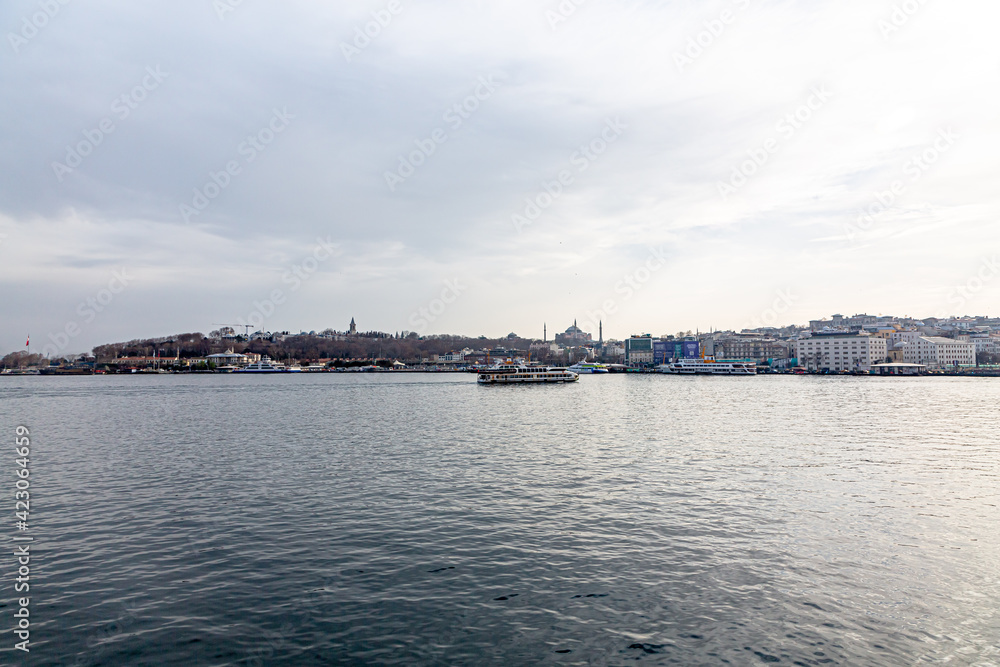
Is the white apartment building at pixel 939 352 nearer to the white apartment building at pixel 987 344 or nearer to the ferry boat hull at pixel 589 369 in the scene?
the white apartment building at pixel 987 344

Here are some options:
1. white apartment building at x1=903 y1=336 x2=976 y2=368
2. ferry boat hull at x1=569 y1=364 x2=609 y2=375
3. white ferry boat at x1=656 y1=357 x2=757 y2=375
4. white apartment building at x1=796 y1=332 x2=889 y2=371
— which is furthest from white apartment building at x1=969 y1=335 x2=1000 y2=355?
ferry boat hull at x1=569 y1=364 x2=609 y2=375

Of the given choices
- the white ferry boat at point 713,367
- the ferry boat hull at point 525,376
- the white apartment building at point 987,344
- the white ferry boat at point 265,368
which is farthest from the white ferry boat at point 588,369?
the white apartment building at point 987,344

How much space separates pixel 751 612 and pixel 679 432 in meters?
24.2

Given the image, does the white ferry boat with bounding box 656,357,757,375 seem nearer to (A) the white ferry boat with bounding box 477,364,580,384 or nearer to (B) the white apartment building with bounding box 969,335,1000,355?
(A) the white ferry boat with bounding box 477,364,580,384

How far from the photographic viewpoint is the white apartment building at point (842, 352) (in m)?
145

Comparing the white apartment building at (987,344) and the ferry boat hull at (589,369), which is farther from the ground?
the white apartment building at (987,344)

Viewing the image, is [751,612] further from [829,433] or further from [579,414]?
[579,414]

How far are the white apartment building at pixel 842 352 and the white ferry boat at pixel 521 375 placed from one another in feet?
273

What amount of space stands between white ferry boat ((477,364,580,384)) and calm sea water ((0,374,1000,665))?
7284 centimetres

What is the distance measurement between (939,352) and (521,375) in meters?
123

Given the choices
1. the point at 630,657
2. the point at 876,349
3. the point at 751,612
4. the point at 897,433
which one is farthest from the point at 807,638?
the point at 876,349

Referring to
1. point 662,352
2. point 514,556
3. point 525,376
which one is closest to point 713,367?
point 662,352

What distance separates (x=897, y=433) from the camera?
32219 mm

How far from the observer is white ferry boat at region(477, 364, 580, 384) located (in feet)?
326
